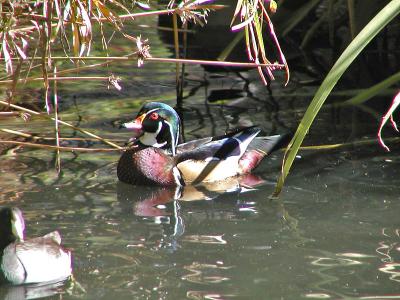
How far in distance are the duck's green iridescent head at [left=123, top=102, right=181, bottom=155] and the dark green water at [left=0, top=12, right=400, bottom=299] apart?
15.3 inches

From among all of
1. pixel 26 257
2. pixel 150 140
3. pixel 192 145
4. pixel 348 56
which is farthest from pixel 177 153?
pixel 26 257

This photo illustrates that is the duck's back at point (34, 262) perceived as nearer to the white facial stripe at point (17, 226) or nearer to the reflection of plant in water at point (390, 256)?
the white facial stripe at point (17, 226)

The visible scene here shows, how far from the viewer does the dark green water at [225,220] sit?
17.7 feet

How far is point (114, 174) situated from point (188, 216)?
1295mm

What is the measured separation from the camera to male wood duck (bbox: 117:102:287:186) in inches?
308

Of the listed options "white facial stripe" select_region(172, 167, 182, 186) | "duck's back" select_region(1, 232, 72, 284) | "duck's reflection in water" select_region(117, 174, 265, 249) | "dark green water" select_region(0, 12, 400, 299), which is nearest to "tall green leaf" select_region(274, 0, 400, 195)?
"dark green water" select_region(0, 12, 400, 299)

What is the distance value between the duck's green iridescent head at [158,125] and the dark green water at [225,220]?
39 cm

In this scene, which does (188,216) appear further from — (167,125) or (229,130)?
(229,130)

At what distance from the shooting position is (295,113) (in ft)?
31.2

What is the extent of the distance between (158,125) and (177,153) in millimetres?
287

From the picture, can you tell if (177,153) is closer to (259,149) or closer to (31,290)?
(259,149)

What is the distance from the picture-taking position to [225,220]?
6656 mm

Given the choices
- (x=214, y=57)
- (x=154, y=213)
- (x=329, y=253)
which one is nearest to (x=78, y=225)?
(x=154, y=213)

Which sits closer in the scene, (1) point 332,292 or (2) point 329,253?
(1) point 332,292
